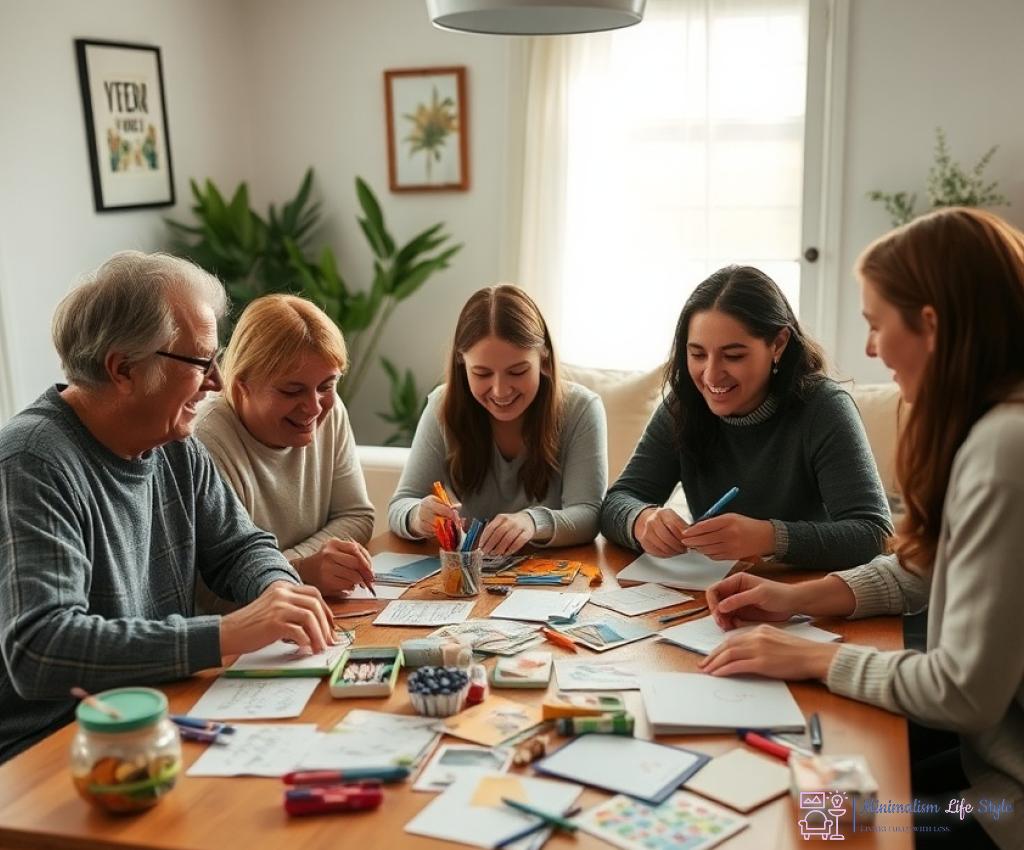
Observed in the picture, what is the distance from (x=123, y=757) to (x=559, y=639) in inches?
26.8

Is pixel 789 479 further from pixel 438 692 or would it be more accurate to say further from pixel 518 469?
pixel 438 692

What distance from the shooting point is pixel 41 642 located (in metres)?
1.49

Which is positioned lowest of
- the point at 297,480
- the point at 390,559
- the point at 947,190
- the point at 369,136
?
the point at 390,559

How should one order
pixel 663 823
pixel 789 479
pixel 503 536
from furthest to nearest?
pixel 789 479
pixel 503 536
pixel 663 823

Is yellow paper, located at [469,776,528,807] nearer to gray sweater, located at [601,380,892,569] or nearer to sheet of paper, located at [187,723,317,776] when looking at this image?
sheet of paper, located at [187,723,317,776]

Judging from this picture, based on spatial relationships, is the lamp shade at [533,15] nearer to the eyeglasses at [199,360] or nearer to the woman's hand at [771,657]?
the eyeglasses at [199,360]

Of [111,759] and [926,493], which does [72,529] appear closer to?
[111,759]

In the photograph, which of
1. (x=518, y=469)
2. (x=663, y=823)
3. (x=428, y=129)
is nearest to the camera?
(x=663, y=823)

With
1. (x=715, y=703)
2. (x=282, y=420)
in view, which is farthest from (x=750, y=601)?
(x=282, y=420)

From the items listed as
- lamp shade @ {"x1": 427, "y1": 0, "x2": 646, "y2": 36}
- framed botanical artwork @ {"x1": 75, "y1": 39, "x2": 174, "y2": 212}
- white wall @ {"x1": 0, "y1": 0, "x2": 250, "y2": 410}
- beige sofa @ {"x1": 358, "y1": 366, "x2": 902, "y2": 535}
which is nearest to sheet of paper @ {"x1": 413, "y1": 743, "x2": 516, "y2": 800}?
lamp shade @ {"x1": 427, "y1": 0, "x2": 646, "y2": 36}

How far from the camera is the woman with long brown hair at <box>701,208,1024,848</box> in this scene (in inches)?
53.9

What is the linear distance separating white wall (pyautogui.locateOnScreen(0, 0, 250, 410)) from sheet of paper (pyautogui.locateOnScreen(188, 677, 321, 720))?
209 centimetres

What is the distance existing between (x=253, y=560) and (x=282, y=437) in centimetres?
36

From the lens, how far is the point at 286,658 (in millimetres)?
1624
